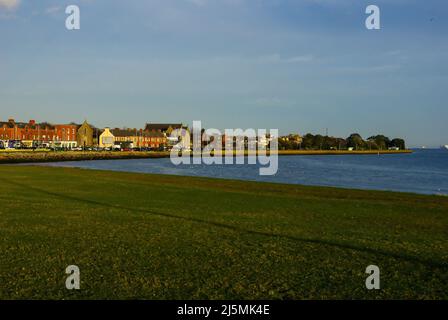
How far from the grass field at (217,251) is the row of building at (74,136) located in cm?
14732

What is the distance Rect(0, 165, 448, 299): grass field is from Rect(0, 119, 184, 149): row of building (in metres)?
147

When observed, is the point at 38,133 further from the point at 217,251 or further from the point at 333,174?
the point at 217,251

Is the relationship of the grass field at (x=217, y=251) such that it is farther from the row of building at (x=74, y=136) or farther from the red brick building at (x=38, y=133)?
the red brick building at (x=38, y=133)

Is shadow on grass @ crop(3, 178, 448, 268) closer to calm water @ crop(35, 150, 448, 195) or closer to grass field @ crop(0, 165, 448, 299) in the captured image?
grass field @ crop(0, 165, 448, 299)

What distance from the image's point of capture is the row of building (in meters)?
154

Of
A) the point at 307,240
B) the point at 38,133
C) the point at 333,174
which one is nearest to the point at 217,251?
the point at 307,240

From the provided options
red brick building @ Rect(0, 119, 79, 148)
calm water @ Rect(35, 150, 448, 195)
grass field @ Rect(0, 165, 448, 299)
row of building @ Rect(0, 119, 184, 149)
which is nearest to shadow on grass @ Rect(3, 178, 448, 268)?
grass field @ Rect(0, 165, 448, 299)

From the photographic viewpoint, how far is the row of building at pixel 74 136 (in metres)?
154

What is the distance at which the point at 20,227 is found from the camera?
13281 mm

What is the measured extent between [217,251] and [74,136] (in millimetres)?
173690

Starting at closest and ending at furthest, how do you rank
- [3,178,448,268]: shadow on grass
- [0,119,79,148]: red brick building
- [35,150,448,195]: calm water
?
[3,178,448,268]: shadow on grass
[35,150,448,195]: calm water
[0,119,79,148]: red brick building

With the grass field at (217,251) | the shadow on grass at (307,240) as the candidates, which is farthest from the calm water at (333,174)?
the shadow on grass at (307,240)
